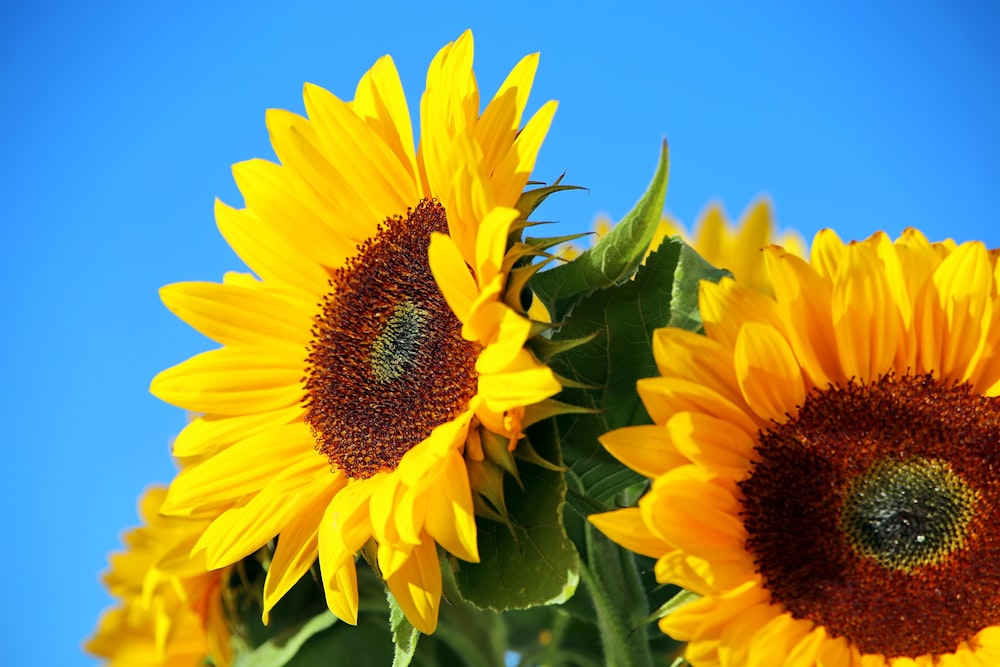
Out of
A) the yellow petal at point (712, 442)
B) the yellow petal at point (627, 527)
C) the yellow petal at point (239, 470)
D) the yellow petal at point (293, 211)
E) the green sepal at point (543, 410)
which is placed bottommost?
the yellow petal at point (627, 527)

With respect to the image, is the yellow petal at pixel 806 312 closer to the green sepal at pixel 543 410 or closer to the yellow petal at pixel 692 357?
the yellow petal at pixel 692 357

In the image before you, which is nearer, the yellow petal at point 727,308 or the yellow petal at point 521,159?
the yellow petal at point 727,308

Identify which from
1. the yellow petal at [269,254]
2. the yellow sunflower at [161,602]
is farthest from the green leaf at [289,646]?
the yellow petal at [269,254]

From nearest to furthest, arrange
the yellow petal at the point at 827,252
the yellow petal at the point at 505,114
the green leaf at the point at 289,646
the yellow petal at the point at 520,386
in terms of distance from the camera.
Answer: the yellow petal at the point at 520,386 → the yellow petal at the point at 827,252 → the yellow petal at the point at 505,114 → the green leaf at the point at 289,646

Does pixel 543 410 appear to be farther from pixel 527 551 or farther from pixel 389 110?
pixel 389 110

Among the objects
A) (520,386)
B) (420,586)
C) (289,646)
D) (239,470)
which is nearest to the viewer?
(520,386)

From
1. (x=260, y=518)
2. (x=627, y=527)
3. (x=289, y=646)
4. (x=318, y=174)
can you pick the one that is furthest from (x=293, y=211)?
(x=289, y=646)

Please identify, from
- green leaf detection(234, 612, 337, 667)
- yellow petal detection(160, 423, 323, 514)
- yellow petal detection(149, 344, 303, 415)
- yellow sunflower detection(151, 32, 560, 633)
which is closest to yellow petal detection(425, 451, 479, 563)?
yellow sunflower detection(151, 32, 560, 633)
